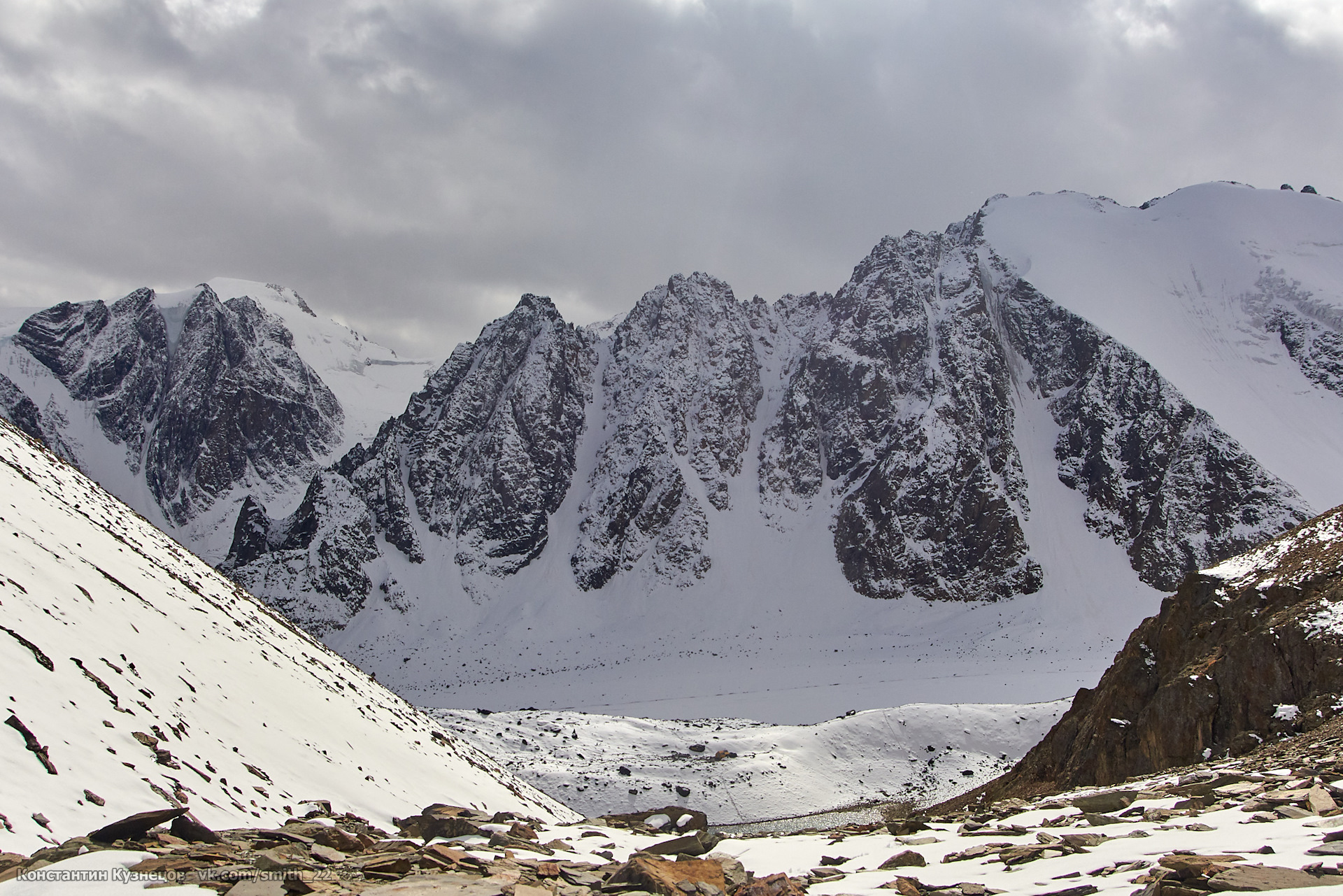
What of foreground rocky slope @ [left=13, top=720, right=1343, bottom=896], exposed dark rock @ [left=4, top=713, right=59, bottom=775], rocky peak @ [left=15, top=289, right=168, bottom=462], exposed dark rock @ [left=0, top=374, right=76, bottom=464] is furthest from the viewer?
rocky peak @ [left=15, top=289, right=168, bottom=462]

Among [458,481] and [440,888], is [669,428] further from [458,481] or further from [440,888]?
[440,888]

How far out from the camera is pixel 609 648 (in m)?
114

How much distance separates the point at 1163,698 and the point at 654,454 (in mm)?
117891

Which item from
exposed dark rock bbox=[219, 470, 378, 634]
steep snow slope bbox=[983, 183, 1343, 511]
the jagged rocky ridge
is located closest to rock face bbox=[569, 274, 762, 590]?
the jagged rocky ridge

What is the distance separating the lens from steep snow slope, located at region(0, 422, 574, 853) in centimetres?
1104

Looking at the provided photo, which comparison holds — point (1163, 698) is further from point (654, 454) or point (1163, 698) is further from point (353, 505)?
point (353, 505)

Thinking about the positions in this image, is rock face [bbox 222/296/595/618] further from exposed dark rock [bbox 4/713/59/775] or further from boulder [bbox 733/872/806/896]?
boulder [bbox 733/872/806/896]

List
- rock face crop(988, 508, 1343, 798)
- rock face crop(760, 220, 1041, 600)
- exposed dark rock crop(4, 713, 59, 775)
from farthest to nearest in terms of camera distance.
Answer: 1. rock face crop(760, 220, 1041, 600)
2. rock face crop(988, 508, 1343, 798)
3. exposed dark rock crop(4, 713, 59, 775)

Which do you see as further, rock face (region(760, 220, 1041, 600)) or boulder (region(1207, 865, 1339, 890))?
rock face (region(760, 220, 1041, 600))

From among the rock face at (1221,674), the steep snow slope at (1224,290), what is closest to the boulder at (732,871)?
the rock face at (1221,674)

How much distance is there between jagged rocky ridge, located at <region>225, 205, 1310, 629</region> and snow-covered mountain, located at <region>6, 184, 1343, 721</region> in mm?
509

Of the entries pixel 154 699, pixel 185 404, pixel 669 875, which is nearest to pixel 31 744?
pixel 154 699

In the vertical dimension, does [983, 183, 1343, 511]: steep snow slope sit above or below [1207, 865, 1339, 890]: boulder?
above

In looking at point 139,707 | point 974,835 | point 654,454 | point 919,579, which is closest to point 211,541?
point 654,454
